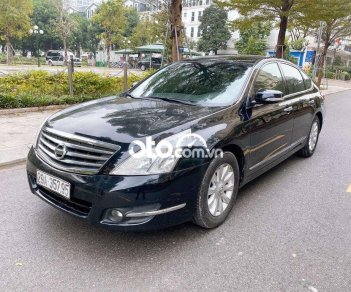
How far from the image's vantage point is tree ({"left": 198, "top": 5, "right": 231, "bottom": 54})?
54250 mm

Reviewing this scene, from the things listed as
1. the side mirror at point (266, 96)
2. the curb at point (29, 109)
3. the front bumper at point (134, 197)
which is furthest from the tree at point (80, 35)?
the front bumper at point (134, 197)

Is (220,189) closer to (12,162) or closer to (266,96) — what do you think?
(266,96)

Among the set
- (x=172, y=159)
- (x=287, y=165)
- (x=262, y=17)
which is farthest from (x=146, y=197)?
(x=262, y=17)

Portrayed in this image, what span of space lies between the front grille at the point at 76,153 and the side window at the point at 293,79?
118 inches

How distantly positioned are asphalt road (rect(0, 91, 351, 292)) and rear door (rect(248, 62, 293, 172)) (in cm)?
55

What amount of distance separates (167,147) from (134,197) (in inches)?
18.5

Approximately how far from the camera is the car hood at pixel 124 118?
290 centimetres

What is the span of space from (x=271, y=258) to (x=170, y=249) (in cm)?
85

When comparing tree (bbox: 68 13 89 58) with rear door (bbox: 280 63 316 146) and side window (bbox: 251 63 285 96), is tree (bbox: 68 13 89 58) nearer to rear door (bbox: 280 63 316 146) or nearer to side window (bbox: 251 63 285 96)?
rear door (bbox: 280 63 316 146)

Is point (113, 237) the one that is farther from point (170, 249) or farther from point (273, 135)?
point (273, 135)

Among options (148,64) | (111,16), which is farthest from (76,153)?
(111,16)

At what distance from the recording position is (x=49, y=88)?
937 centimetres

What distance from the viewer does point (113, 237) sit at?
3186 millimetres

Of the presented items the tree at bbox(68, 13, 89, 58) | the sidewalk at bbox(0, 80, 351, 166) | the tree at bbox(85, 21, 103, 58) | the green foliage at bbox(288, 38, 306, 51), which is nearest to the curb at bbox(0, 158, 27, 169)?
the sidewalk at bbox(0, 80, 351, 166)
